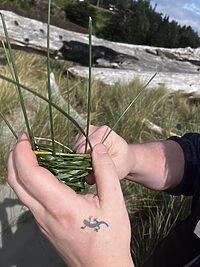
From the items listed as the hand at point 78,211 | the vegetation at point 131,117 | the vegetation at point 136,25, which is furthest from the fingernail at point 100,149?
the vegetation at point 136,25

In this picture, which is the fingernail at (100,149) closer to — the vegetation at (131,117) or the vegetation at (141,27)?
the vegetation at (131,117)

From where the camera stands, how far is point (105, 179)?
2.49 feet

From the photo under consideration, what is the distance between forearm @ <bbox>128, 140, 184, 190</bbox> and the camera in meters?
1.16

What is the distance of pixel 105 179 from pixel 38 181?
0.37ft

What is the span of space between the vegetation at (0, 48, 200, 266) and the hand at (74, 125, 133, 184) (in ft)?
2.75

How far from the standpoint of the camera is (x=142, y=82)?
4195mm

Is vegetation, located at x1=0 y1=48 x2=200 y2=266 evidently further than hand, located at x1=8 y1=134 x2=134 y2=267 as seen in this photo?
Yes

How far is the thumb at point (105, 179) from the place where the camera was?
76 cm

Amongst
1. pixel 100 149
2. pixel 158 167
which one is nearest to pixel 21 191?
pixel 100 149

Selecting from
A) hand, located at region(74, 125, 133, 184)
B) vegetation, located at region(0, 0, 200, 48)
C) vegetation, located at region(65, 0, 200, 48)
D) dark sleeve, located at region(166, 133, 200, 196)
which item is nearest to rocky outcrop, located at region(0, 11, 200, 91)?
vegetation, located at region(0, 0, 200, 48)

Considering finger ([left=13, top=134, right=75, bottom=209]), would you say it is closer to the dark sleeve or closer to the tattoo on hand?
the tattoo on hand

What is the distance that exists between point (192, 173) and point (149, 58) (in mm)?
3871

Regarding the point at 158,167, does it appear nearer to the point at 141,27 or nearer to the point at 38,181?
the point at 38,181

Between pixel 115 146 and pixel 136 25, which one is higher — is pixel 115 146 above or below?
above
